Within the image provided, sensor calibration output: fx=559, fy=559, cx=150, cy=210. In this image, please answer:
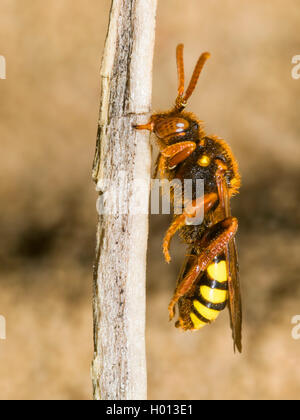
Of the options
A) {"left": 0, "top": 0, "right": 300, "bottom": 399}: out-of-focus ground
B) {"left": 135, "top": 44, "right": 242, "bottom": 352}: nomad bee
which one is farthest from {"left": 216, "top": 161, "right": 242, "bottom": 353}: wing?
{"left": 0, "top": 0, "right": 300, "bottom": 399}: out-of-focus ground

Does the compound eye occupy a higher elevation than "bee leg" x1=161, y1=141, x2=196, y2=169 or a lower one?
higher

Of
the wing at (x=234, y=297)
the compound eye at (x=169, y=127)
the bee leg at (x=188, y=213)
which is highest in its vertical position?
the compound eye at (x=169, y=127)

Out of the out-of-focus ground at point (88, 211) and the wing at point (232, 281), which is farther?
the out-of-focus ground at point (88, 211)

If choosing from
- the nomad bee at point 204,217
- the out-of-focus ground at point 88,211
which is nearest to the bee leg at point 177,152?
the nomad bee at point 204,217

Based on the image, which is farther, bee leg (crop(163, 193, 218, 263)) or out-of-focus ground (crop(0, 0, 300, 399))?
out-of-focus ground (crop(0, 0, 300, 399))

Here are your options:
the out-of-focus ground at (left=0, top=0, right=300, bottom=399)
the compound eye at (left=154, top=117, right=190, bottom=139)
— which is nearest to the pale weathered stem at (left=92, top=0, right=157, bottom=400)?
the compound eye at (left=154, top=117, right=190, bottom=139)

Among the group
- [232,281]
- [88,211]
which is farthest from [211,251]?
[88,211]

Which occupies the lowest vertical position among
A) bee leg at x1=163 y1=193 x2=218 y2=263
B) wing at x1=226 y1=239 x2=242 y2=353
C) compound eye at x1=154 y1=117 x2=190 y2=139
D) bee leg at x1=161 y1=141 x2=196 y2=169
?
wing at x1=226 y1=239 x2=242 y2=353

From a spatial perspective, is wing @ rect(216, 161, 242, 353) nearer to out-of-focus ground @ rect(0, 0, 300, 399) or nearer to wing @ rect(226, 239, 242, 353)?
wing @ rect(226, 239, 242, 353)

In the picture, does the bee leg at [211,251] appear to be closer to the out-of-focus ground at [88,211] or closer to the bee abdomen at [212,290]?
the bee abdomen at [212,290]
